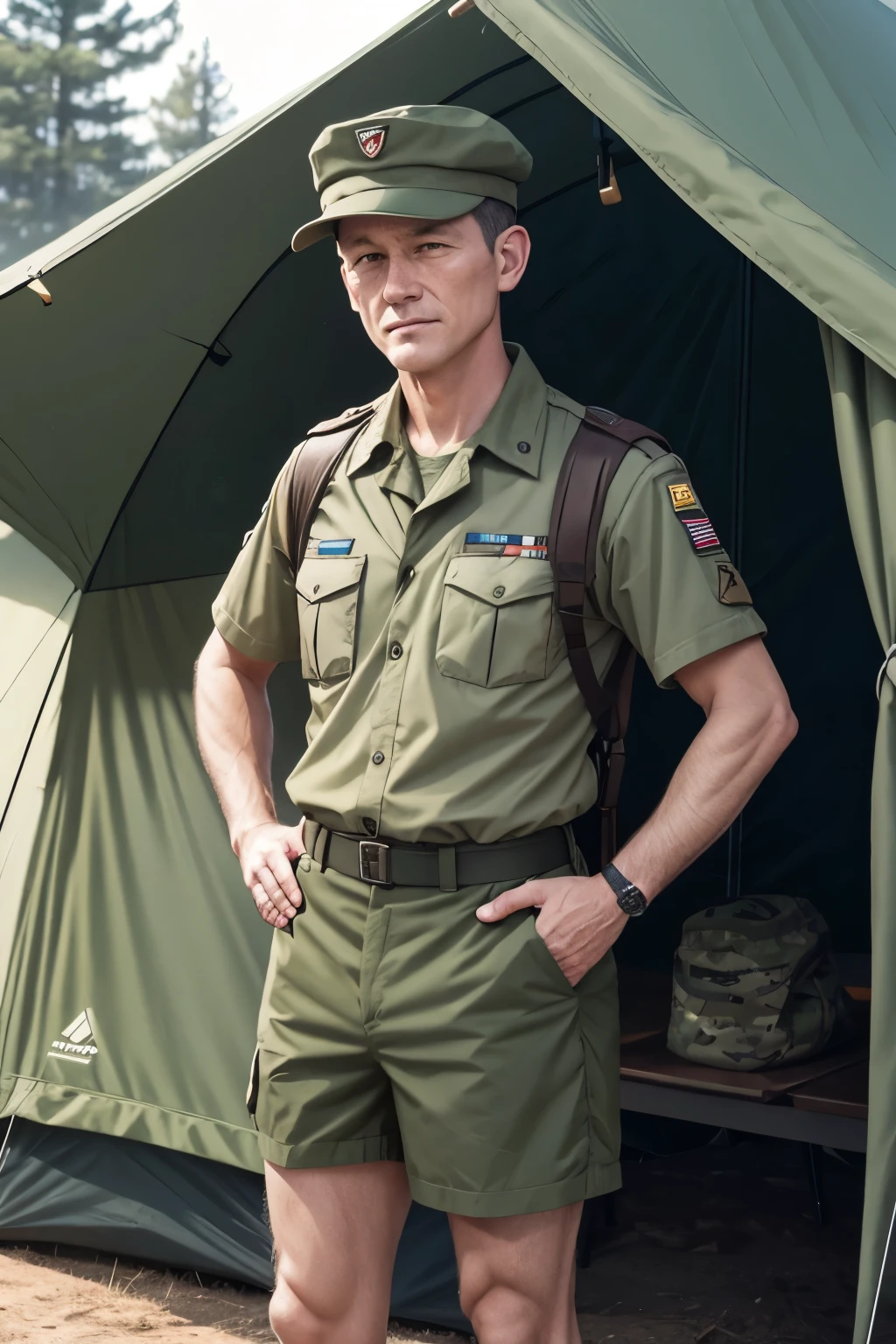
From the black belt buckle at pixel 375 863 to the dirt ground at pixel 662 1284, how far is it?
149 cm

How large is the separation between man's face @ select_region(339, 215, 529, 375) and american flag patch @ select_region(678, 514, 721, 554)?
0.42 m

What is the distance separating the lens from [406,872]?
7.00 feet

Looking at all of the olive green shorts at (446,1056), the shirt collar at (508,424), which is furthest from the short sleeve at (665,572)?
the olive green shorts at (446,1056)

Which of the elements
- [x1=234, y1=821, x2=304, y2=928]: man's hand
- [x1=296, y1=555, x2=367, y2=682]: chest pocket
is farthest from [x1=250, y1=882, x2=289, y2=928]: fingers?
[x1=296, y1=555, x2=367, y2=682]: chest pocket

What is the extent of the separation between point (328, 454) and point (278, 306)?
1.09m

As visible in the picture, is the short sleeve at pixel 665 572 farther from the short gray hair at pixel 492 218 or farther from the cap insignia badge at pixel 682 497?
the short gray hair at pixel 492 218

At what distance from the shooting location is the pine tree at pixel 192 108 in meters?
45.4

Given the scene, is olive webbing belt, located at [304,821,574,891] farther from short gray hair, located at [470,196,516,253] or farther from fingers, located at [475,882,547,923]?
short gray hair, located at [470,196,516,253]

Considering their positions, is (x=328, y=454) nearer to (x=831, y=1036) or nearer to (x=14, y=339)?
(x=14, y=339)

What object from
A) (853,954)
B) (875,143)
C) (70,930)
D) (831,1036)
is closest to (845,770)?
(853,954)

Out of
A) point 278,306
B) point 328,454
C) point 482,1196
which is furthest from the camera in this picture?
point 278,306

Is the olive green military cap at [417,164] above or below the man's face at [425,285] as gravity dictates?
above

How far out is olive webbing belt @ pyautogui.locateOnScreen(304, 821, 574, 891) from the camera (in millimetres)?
2109

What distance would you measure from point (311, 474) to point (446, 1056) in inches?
36.2
